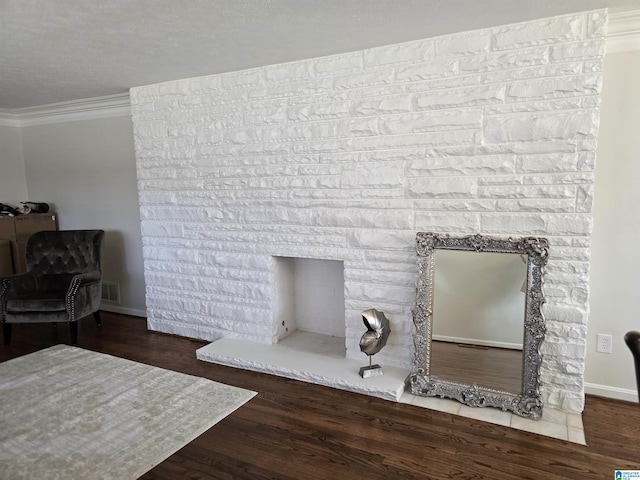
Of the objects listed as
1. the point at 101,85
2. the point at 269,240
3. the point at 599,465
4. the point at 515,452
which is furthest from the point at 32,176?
the point at 599,465

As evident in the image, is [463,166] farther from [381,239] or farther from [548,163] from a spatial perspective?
[381,239]

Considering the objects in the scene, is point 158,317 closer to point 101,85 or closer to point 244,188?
point 244,188

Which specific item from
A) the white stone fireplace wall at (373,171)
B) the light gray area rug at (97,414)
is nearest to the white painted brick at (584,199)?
the white stone fireplace wall at (373,171)

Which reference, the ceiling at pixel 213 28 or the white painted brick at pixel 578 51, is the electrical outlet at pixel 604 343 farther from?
the ceiling at pixel 213 28

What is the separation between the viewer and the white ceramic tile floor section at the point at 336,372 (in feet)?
7.75

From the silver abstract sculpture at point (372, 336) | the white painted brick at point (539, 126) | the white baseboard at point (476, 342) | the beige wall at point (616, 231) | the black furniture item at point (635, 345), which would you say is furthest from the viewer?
the silver abstract sculpture at point (372, 336)

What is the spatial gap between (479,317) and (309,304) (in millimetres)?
1495

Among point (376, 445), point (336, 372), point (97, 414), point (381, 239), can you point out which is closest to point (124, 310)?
point (97, 414)

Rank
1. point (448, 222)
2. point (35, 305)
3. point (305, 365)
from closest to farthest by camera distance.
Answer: point (448, 222) → point (305, 365) → point (35, 305)

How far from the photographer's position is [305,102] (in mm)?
3051

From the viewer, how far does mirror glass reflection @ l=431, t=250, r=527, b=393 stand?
2498mm

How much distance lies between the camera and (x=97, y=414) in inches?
99.3

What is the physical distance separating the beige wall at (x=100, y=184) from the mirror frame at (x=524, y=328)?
10.3 feet

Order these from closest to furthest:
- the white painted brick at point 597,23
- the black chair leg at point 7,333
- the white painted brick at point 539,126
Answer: the white painted brick at point 597,23, the white painted brick at point 539,126, the black chair leg at point 7,333
